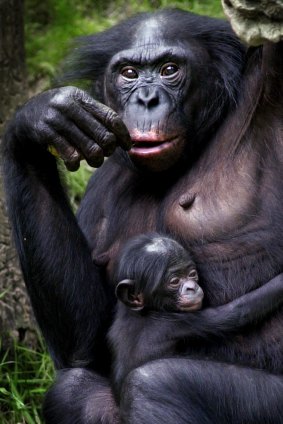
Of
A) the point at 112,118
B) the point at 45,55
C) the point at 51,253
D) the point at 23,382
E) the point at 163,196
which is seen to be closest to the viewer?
the point at 112,118

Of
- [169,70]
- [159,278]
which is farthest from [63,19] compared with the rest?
[159,278]

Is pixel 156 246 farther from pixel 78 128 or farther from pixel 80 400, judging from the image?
pixel 80 400

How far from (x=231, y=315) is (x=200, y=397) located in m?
0.43

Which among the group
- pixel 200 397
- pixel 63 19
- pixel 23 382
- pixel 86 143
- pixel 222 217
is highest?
pixel 86 143

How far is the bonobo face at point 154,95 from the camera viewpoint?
5.31 meters

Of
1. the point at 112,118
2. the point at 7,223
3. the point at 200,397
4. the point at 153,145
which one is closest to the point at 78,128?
the point at 112,118

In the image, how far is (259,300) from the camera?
5.14m

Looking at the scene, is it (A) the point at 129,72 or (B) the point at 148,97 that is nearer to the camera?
(B) the point at 148,97

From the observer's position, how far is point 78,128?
5.16m

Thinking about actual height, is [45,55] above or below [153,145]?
below

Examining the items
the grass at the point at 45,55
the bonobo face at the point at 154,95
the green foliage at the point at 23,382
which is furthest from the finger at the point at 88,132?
the green foliage at the point at 23,382

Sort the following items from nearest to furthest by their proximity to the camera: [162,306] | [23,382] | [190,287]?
[190,287] → [162,306] → [23,382]

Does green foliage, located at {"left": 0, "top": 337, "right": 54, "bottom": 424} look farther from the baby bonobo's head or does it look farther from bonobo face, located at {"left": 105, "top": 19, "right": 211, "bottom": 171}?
bonobo face, located at {"left": 105, "top": 19, "right": 211, "bottom": 171}

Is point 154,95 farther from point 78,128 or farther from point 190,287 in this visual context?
point 190,287
